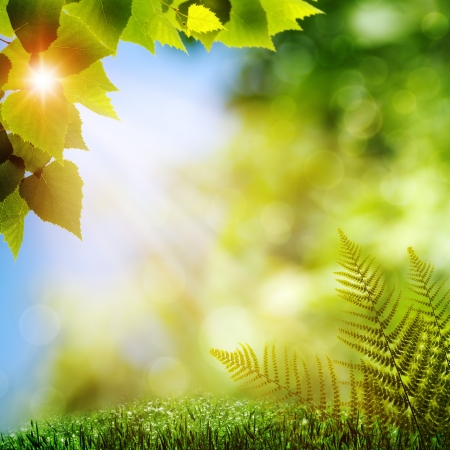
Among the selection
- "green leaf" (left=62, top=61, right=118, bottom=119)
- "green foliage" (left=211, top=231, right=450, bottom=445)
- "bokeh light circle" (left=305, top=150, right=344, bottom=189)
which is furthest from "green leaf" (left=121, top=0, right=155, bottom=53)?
"bokeh light circle" (left=305, top=150, right=344, bottom=189)

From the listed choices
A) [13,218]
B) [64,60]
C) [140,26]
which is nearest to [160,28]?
[140,26]

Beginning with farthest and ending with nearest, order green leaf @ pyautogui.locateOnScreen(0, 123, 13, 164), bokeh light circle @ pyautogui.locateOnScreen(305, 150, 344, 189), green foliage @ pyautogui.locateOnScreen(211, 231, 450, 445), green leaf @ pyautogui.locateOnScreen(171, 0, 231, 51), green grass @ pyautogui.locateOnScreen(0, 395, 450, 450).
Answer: bokeh light circle @ pyautogui.locateOnScreen(305, 150, 344, 189) < green grass @ pyautogui.locateOnScreen(0, 395, 450, 450) < green foliage @ pyautogui.locateOnScreen(211, 231, 450, 445) < green leaf @ pyautogui.locateOnScreen(171, 0, 231, 51) < green leaf @ pyautogui.locateOnScreen(0, 123, 13, 164)

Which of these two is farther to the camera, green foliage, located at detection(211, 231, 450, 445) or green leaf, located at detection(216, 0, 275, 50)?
green foliage, located at detection(211, 231, 450, 445)

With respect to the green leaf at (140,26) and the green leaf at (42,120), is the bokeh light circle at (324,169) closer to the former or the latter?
the green leaf at (140,26)

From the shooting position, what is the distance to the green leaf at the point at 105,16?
2.65 ft

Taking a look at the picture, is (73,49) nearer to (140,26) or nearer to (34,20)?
(34,20)

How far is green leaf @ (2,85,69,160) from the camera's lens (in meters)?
0.69

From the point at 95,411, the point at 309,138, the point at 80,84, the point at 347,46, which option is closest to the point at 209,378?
the point at 95,411

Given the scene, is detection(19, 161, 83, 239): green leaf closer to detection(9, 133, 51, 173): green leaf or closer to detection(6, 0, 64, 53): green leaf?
detection(9, 133, 51, 173): green leaf

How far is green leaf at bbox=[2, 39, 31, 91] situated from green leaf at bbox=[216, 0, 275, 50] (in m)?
0.45

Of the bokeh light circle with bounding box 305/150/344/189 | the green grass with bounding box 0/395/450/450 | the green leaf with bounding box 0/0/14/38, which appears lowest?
the green grass with bounding box 0/395/450/450

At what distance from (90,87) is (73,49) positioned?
8cm

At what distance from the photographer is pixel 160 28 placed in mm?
888

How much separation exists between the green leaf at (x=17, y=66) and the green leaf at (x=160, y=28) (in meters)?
0.27
